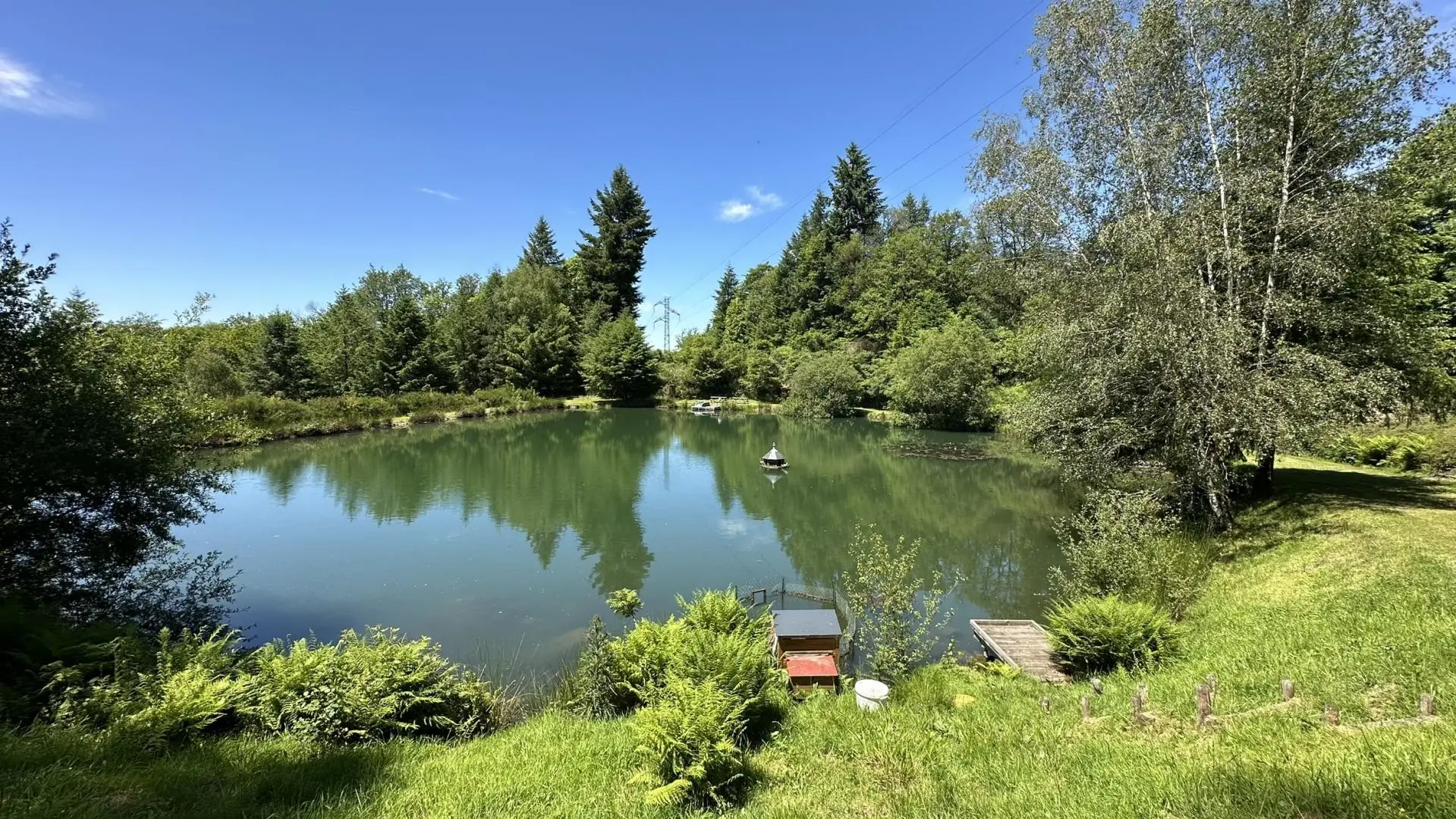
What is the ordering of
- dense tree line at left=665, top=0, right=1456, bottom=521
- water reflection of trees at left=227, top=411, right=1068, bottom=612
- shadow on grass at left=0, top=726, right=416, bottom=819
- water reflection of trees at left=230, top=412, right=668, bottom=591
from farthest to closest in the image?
water reflection of trees at left=230, top=412, right=668, bottom=591 → water reflection of trees at left=227, top=411, right=1068, bottom=612 → dense tree line at left=665, top=0, right=1456, bottom=521 → shadow on grass at left=0, top=726, right=416, bottom=819

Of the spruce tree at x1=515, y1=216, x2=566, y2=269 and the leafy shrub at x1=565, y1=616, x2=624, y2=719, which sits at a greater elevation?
the spruce tree at x1=515, y1=216, x2=566, y2=269

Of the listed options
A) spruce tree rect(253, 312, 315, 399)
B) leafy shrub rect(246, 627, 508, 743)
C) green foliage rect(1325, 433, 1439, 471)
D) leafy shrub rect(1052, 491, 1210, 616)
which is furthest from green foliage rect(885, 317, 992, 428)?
spruce tree rect(253, 312, 315, 399)

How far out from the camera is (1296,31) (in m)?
11.0

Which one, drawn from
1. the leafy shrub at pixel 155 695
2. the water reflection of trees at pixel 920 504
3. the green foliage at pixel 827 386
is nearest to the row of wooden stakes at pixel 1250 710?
the water reflection of trees at pixel 920 504

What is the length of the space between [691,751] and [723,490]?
57.9ft

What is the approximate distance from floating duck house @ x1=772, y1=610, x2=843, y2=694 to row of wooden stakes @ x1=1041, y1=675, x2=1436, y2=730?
3.15 m

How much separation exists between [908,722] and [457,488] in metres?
19.2

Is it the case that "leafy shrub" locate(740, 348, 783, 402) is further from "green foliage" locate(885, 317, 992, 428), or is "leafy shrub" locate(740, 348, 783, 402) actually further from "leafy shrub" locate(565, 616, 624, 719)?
"leafy shrub" locate(565, 616, 624, 719)

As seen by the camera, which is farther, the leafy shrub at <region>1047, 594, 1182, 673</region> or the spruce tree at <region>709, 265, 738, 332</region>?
the spruce tree at <region>709, 265, 738, 332</region>

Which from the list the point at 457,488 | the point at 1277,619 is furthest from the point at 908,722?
the point at 457,488

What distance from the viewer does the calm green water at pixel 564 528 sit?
36.0 ft

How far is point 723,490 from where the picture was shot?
72.0ft

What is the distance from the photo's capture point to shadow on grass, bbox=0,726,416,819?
3594 mm

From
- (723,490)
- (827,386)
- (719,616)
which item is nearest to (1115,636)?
(719,616)
